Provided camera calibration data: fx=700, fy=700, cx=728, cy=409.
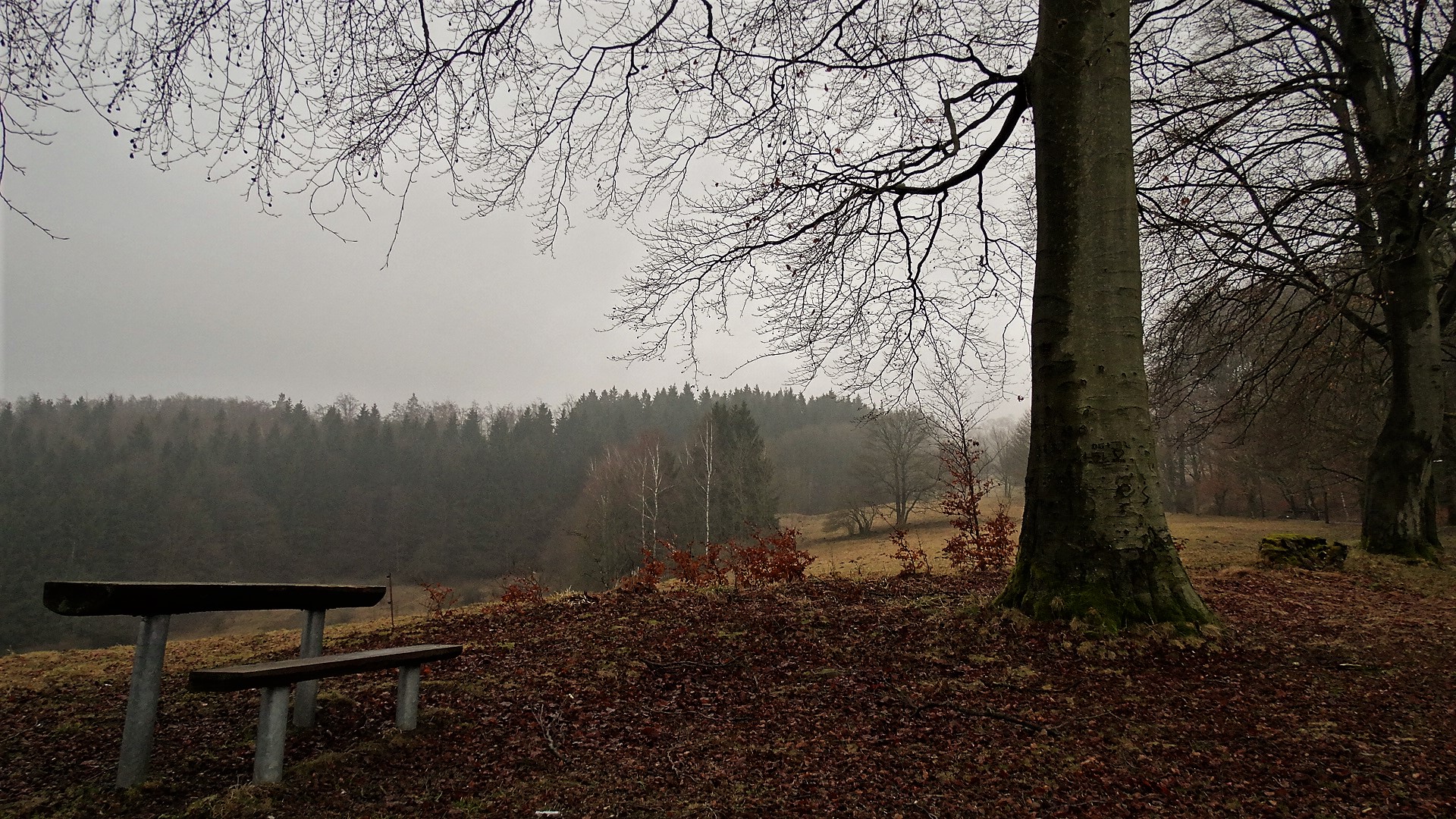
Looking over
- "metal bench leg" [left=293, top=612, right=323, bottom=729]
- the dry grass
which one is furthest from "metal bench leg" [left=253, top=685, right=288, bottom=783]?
the dry grass

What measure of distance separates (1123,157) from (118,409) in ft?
259

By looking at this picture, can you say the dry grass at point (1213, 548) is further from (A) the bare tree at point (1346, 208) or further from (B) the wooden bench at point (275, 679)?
(B) the wooden bench at point (275, 679)

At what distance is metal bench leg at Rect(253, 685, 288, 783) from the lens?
2615mm

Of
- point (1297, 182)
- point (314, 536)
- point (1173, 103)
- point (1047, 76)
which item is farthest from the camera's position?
point (314, 536)

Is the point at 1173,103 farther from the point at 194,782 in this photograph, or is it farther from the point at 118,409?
the point at 118,409

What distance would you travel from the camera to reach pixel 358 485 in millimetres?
55438

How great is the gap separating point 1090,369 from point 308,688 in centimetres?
481

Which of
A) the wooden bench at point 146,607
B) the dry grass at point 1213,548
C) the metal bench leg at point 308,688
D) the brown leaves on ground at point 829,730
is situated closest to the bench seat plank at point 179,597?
the wooden bench at point 146,607

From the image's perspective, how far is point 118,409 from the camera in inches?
2394

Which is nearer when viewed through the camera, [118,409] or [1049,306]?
[1049,306]

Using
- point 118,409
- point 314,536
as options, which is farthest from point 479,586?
point 118,409

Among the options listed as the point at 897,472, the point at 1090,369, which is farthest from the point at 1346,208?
the point at 897,472

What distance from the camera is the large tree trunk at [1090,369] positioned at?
4457 millimetres

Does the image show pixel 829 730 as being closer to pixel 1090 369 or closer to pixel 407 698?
pixel 407 698
